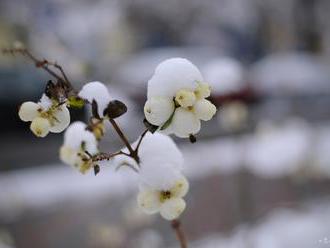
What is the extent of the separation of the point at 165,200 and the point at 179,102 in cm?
16

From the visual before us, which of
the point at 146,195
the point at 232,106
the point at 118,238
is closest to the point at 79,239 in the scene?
the point at 118,238

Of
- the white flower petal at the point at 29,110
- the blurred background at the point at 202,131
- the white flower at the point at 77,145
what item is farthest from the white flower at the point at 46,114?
the blurred background at the point at 202,131

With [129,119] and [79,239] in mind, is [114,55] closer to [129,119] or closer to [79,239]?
[129,119]

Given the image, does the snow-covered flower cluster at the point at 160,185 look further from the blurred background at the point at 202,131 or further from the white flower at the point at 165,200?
the blurred background at the point at 202,131

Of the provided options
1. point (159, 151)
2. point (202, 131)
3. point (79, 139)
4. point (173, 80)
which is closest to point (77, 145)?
point (79, 139)

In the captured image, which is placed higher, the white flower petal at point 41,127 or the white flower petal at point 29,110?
the white flower petal at point 29,110

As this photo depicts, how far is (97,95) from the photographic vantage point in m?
0.80

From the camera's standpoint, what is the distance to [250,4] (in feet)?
50.1

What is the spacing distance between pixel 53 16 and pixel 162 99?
12.7 m

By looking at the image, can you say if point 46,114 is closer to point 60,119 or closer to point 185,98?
point 60,119

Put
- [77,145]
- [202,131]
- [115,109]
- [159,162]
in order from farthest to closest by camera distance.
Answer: [202,131]
[77,145]
[159,162]
[115,109]

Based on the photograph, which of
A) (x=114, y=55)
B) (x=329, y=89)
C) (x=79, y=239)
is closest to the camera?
(x=79, y=239)

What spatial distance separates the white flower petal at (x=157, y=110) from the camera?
76cm

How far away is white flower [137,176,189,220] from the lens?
825mm
